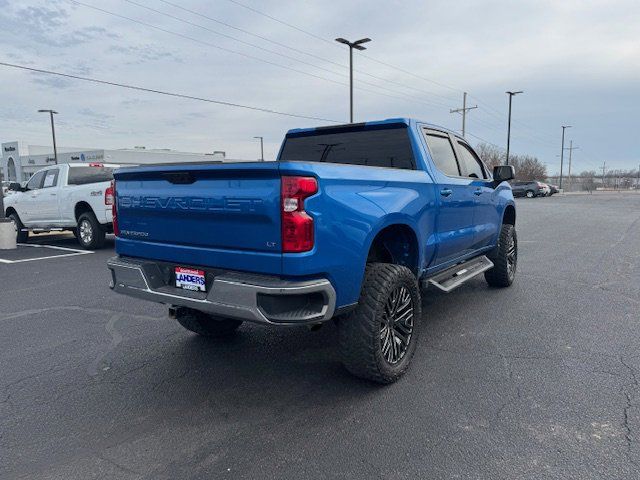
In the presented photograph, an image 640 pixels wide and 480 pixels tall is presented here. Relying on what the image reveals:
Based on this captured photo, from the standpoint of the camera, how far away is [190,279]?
3.33m

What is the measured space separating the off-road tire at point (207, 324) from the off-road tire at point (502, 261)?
352 centimetres

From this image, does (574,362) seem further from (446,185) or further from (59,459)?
(59,459)

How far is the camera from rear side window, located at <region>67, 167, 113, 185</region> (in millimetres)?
11016

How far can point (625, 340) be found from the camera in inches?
175

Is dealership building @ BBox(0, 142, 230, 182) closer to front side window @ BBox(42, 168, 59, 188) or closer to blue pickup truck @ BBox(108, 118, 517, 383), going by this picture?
front side window @ BBox(42, 168, 59, 188)

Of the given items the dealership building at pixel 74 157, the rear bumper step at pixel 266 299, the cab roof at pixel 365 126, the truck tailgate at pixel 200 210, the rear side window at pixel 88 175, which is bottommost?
the rear bumper step at pixel 266 299

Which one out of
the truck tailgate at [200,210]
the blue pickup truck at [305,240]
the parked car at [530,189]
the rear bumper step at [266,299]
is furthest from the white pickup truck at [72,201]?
the parked car at [530,189]

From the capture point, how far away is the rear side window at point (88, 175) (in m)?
11.0

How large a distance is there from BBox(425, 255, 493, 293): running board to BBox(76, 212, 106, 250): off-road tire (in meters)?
8.32

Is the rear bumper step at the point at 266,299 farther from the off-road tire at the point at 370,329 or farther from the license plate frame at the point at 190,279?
the off-road tire at the point at 370,329

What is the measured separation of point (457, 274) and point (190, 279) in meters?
2.77

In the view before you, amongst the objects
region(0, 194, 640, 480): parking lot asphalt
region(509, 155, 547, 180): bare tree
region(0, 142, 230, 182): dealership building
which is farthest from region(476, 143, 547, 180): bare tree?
region(0, 194, 640, 480): parking lot asphalt

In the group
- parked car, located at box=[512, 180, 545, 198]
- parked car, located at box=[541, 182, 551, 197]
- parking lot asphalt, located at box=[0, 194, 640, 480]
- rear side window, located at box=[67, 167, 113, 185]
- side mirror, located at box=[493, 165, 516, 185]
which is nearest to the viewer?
parking lot asphalt, located at box=[0, 194, 640, 480]

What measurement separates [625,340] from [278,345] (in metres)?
3.19
